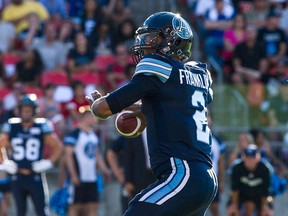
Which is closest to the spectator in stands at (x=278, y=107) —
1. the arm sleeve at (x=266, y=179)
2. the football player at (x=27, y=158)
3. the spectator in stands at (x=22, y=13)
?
the arm sleeve at (x=266, y=179)

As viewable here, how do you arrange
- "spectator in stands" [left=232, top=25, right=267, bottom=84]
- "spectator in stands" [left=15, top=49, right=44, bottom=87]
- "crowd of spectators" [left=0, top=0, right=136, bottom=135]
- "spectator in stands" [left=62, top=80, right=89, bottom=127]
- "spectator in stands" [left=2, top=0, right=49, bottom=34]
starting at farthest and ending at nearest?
"spectator in stands" [left=2, top=0, right=49, bottom=34]
"spectator in stands" [left=15, top=49, right=44, bottom=87]
"spectator in stands" [left=232, top=25, right=267, bottom=84]
"crowd of spectators" [left=0, top=0, right=136, bottom=135]
"spectator in stands" [left=62, top=80, right=89, bottom=127]

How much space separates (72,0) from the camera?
1595cm

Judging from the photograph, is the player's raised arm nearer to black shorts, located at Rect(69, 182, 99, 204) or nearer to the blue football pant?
the blue football pant

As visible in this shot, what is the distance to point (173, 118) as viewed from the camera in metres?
5.85

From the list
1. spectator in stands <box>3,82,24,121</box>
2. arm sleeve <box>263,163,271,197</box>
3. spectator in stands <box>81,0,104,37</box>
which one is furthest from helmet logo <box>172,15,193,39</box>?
spectator in stands <box>81,0,104,37</box>

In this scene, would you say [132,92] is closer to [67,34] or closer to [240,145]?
[240,145]

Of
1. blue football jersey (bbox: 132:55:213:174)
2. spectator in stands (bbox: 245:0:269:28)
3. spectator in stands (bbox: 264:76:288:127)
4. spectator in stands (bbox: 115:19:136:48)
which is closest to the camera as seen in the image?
blue football jersey (bbox: 132:55:213:174)

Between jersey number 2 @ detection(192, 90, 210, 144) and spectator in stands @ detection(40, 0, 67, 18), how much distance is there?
33.5ft

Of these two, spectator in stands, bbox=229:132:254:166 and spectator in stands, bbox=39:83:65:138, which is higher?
spectator in stands, bbox=39:83:65:138

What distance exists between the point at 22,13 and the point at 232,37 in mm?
3646

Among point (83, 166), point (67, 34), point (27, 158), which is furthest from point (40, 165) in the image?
point (67, 34)

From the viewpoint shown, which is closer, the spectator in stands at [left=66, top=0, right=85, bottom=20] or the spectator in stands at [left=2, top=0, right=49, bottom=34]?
the spectator in stands at [left=2, top=0, right=49, bottom=34]

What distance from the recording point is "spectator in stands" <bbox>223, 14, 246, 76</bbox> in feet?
48.1

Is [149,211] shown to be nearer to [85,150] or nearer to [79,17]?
[85,150]
